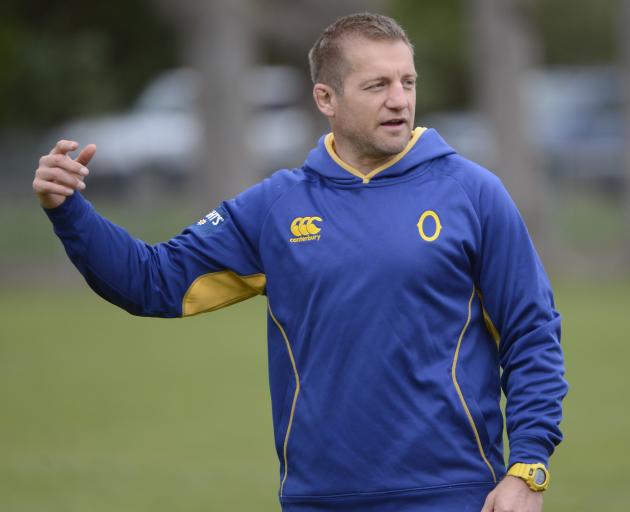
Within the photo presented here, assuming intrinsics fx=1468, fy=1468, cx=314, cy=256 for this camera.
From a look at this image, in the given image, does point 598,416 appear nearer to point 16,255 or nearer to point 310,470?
point 310,470

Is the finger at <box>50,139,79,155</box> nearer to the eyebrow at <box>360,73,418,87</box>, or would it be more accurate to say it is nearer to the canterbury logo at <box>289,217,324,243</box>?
the canterbury logo at <box>289,217,324,243</box>

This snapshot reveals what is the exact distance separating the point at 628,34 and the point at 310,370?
20625 millimetres

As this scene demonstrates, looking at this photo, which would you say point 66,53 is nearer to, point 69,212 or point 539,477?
point 69,212

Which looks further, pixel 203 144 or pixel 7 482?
pixel 203 144

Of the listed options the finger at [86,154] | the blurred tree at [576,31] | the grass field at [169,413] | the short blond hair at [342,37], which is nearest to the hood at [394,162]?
the short blond hair at [342,37]

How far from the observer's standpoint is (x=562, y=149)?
31750mm

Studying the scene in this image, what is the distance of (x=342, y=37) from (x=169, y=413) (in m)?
8.04

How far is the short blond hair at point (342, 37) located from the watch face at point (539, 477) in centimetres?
131

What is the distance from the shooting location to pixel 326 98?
4.64 m

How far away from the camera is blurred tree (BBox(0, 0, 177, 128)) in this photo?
102 feet

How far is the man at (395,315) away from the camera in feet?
14.0

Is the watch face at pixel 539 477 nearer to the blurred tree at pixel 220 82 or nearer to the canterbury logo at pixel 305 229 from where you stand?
the canterbury logo at pixel 305 229

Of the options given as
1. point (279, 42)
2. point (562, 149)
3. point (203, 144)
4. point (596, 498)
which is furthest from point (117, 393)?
point (562, 149)

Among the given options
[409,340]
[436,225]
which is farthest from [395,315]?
[436,225]
